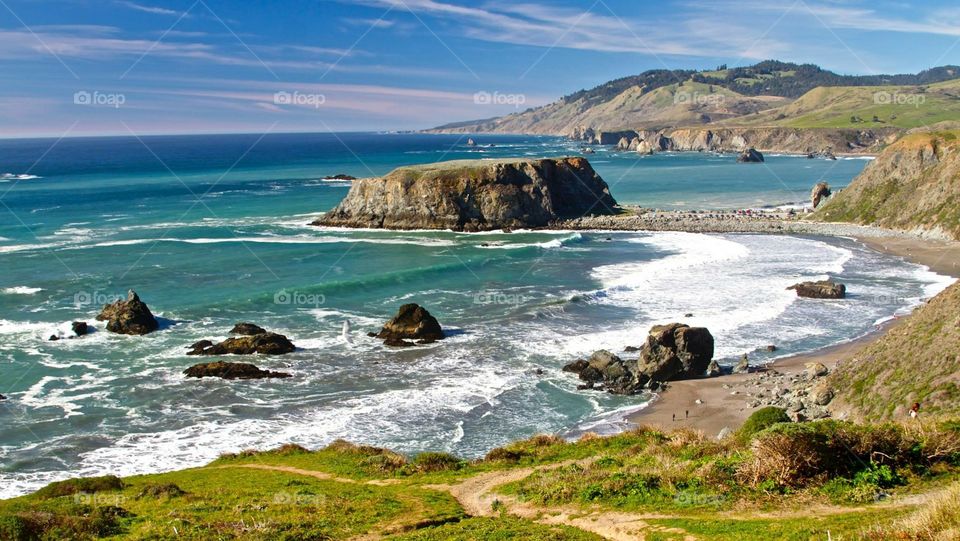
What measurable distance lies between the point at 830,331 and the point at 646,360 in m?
15.0

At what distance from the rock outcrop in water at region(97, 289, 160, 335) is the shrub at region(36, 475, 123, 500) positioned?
76.8 feet

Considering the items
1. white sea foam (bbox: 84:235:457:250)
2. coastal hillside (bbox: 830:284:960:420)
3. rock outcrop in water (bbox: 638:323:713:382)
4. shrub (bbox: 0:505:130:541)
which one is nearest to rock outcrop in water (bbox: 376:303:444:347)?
rock outcrop in water (bbox: 638:323:713:382)

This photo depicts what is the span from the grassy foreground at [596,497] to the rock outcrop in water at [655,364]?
12.3 metres

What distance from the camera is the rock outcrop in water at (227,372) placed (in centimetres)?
3791

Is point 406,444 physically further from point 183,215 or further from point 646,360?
point 183,215

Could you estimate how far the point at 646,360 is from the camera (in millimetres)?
37531

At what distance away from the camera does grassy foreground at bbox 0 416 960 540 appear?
48.9ft

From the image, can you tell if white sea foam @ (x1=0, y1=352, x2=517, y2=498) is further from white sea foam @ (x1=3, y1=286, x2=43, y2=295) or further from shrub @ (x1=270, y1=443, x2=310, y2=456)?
white sea foam @ (x1=3, y1=286, x2=43, y2=295)

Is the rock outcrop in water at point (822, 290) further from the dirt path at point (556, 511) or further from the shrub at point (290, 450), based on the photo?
the shrub at point (290, 450)

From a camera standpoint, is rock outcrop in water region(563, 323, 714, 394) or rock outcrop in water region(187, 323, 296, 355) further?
rock outcrop in water region(187, 323, 296, 355)

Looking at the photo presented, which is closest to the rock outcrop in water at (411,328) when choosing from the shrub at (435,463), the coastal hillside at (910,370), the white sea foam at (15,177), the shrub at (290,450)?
the shrub at (290,450)

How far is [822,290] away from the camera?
53.6 m

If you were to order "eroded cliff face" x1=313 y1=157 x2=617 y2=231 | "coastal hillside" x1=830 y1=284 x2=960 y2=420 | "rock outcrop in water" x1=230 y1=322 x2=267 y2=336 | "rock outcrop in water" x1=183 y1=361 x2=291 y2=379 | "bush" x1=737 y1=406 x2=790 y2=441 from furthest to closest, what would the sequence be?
"eroded cliff face" x1=313 y1=157 x2=617 y2=231, "rock outcrop in water" x1=230 y1=322 x2=267 y2=336, "rock outcrop in water" x1=183 y1=361 x2=291 y2=379, "coastal hillside" x1=830 y1=284 x2=960 y2=420, "bush" x1=737 y1=406 x2=790 y2=441

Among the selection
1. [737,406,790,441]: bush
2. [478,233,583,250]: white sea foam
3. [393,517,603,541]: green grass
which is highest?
[478,233,583,250]: white sea foam
